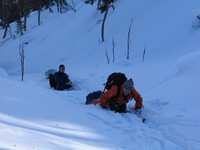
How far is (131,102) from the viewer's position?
9805 mm

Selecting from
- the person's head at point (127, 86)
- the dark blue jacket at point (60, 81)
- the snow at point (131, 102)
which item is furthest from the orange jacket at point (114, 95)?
the dark blue jacket at point (60, 81)

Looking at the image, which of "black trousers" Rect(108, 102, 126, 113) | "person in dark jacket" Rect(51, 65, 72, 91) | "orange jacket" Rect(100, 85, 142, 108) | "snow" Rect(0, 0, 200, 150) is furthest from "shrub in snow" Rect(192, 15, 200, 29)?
"black trousers" Rect(108, 102, 126, 113)

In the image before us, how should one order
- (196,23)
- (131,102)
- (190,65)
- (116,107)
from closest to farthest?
(116,107) → (131,102) → (190,65) → (196,23)

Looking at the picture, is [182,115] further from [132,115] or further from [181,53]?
[181,53]

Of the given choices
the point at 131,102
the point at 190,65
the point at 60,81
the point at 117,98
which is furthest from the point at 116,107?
the point at 60,81

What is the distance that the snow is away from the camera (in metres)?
5.89

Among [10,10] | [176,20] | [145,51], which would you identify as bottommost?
[145,51]

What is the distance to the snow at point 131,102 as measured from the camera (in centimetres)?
589

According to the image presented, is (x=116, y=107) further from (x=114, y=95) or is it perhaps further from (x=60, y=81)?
(x=60, y=81)

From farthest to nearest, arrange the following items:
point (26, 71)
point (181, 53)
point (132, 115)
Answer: point (26, 71)
point (181, 53)
point (132, 115)

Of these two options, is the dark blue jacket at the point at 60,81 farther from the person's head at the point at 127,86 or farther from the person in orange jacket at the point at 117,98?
the person's head at the point at 127,86

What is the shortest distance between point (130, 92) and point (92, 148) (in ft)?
10.1

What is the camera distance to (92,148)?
5.35m

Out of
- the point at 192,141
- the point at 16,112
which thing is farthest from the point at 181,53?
the point at 16,112
